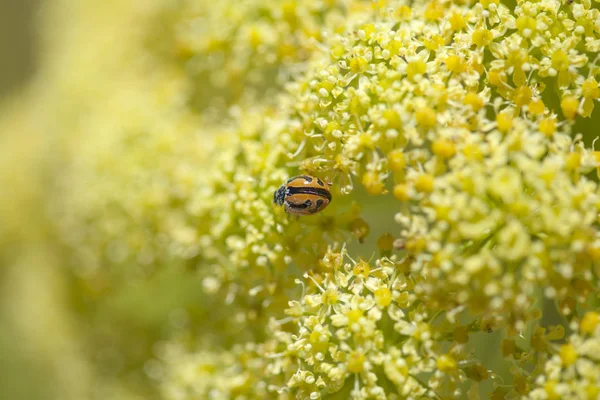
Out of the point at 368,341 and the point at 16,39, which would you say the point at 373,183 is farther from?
the point at 16,39

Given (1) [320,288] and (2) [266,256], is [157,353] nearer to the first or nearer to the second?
(2) [266,256]

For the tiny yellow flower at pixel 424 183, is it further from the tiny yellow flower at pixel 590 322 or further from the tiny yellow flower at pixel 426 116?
the tiny yellow flower at pixel 590 322

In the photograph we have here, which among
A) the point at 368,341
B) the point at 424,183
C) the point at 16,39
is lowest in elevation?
the point at 368,341

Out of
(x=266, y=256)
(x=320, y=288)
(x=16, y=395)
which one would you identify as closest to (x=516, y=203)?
(x=320, y=288)

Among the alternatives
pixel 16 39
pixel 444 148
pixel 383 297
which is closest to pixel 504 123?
pixel 444 148

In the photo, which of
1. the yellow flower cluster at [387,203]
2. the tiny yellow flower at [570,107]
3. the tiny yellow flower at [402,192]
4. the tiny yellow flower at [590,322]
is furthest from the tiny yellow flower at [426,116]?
the tiny yellow flower at [590,322]

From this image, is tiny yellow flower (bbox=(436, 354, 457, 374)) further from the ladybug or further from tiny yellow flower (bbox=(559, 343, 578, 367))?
the ladybug

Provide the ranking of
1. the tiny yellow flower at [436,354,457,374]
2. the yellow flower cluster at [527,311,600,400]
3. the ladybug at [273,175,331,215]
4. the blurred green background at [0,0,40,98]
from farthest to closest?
the blurred green background at [0,0,40,98] → the ladybug at [273,175,331,215] → the tiny yellow flower at [436,354,457,374] → the yellow flower cluster at [527,311,600,400]

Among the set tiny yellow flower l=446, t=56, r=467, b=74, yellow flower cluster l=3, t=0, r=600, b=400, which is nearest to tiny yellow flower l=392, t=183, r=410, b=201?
yellow flower cluster l=3, t=0, r=600, b=400
